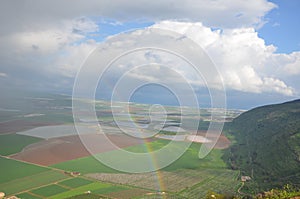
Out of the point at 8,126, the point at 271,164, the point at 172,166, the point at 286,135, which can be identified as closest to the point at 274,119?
the point at 286,135

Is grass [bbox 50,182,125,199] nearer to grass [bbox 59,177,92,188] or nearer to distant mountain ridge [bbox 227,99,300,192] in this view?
Answer: grass [bbox 59,177,92,188]

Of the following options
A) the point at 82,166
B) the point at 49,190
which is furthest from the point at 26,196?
the point at 82,166

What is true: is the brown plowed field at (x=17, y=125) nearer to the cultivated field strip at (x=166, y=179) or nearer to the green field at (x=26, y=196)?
the cultivated field strip at (x=166, y=179)

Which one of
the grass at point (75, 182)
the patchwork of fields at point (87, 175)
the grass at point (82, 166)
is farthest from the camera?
the grass at point (82, 166)

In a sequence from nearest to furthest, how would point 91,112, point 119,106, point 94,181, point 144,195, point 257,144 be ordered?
point 91,112
point 119,106
point 144,195
point 94,181
point 257,144

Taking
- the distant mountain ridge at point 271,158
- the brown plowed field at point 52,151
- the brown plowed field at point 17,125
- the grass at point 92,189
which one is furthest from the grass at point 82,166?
the brown plowed field at point 17,125

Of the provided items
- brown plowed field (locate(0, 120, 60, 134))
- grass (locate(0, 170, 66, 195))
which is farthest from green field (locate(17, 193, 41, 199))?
brown plowed field (locate(0, 120, 60, 134))

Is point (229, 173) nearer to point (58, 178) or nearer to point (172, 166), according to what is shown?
point (172, 166)
